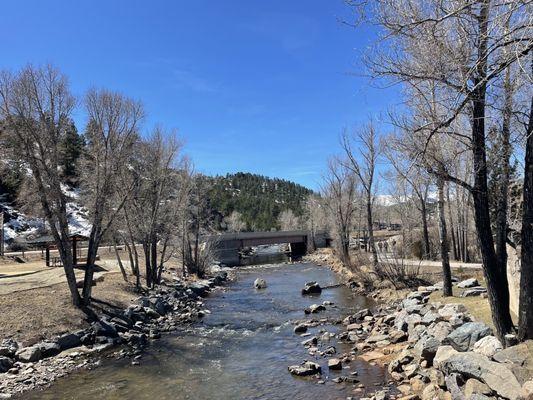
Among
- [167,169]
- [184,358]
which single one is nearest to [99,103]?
[167,169]

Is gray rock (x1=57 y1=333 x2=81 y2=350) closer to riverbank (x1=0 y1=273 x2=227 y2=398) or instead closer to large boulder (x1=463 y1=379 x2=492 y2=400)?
riverbank (x1=0 y1=273 x2=227 y2=398)

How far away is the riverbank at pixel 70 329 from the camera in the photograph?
12.9 metres

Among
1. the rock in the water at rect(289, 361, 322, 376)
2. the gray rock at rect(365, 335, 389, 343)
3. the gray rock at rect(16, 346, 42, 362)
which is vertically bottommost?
the rock in the water at rect(289, 361, 322, 376)

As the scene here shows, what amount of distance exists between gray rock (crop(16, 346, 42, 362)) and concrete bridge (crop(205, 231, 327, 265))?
3591cm

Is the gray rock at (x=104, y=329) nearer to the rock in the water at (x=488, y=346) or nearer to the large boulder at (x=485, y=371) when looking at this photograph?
the large boulder at (x=485, y=371)

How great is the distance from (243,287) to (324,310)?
13469mm

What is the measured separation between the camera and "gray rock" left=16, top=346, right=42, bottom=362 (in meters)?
13.5

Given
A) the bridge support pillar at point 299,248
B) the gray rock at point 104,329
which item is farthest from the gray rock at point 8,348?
the bridge support pillar at point 299,248

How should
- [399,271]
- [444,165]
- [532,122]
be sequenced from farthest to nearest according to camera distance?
[399,271], [444,165], [532,122]

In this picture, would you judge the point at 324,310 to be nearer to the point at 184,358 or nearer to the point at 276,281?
the point at 184,358

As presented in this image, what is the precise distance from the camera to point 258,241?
68062mm

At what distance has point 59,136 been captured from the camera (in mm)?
18406

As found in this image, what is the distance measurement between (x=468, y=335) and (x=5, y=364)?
12905 millimetres

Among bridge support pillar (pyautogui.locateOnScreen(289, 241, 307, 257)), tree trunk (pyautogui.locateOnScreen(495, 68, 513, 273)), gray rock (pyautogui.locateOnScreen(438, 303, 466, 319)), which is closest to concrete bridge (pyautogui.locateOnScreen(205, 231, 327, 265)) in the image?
bridge support pillar (pyautogui.locateOnScreen(289, 241, 307, 257))
